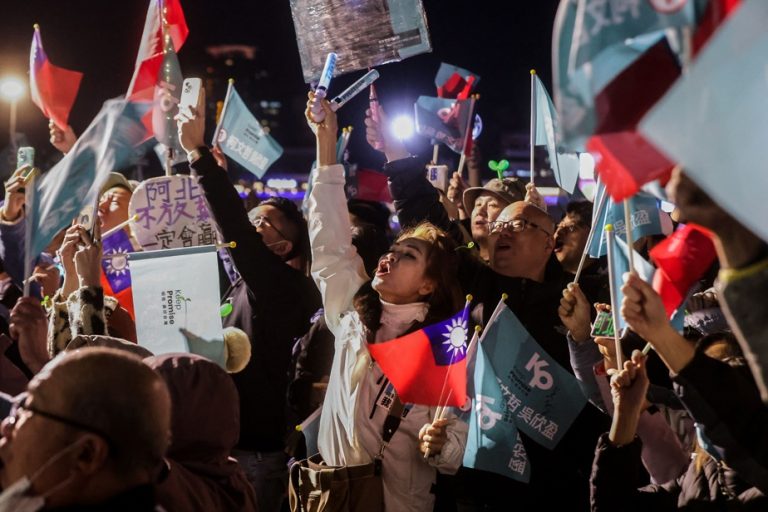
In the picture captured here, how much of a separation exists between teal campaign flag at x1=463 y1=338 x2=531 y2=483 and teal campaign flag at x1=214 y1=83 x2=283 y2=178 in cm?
329

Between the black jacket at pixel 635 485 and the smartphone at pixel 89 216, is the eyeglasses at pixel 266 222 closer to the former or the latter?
the smartphone at pixel 89 216

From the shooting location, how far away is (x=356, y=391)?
387 cm

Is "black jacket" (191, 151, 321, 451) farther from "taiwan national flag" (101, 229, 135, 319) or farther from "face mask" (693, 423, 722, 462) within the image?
"face mask" (693, 423, 722, 462)

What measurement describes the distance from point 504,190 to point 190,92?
2.17 meters

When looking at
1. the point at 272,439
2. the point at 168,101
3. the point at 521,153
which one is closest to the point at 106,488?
the point at 272,439

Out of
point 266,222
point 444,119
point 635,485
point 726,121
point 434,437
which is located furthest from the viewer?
point 444,119

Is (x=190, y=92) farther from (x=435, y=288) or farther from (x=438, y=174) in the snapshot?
(x=438, y=174)

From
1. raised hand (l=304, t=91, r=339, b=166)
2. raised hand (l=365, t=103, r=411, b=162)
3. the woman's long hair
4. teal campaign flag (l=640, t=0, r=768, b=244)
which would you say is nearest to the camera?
teal campaign flag (l=640, t=0, r=768, b=244)

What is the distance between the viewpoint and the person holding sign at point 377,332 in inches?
151

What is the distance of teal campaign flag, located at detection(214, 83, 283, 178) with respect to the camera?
690 centimetres

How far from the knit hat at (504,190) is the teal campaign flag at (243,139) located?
5.25 ft

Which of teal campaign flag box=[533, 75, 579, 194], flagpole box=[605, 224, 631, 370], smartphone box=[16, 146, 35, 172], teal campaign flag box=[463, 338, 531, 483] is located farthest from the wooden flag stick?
smartphone box=[16, 146, 35, 172]

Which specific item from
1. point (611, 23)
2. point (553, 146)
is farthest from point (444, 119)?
point (611, 23)

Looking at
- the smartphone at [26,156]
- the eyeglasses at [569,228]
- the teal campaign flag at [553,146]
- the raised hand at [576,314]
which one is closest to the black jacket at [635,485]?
the raised hand at [576,314]
